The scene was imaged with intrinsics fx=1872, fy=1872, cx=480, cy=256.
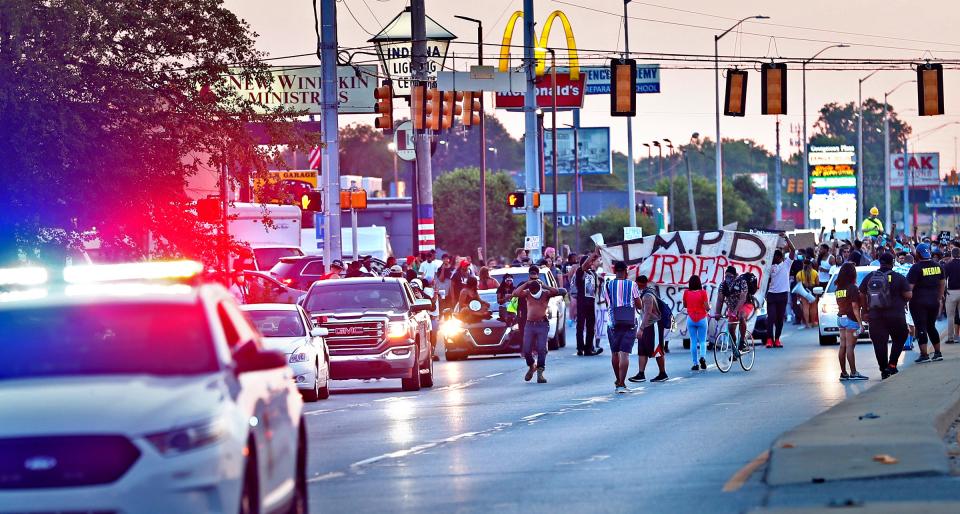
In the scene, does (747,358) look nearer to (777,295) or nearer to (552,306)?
(777,295)

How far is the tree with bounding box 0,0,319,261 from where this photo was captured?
28406 millimetres

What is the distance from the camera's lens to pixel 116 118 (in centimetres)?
3041

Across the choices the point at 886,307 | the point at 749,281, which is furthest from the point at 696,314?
the point at 886,307

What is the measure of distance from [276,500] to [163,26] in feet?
70.4

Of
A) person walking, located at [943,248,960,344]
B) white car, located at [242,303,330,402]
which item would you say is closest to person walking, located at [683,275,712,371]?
white car, located at [242,303,330,402]

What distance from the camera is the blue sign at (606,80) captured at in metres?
119

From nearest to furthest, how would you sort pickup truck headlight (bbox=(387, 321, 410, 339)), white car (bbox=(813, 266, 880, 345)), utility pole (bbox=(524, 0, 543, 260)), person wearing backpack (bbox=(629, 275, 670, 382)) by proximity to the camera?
1. person wearing backpack (bbox=(629, 275, 670, 382))
2. pickup truck headlight (bbox=(387, 321, 410, 339))
3. white car (bbox=(813, 266, 880, 345))
4. utility pole (bbox=(524, 0, 543, 260))

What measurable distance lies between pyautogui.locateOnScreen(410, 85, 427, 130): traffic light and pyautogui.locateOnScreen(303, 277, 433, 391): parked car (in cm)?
1071

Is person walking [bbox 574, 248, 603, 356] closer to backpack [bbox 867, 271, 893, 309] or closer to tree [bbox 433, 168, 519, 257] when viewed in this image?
backpack [bbox 867, 271, 893, 309]

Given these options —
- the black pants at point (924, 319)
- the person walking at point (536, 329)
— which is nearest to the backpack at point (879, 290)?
the black pants at point (924, 319)

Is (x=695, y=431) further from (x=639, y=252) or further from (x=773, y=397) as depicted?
(x=639, y=252)

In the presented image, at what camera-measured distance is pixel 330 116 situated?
35688 mm

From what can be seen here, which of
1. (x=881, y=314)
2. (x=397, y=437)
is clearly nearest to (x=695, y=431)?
(x=397, y=437)

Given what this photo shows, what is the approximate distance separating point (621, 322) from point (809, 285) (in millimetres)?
20016
